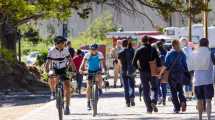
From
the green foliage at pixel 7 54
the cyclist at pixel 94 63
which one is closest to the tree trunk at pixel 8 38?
the green foliage at pixel 7 54

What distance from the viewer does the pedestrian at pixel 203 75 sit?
15086mm

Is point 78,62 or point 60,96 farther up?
point 78,62

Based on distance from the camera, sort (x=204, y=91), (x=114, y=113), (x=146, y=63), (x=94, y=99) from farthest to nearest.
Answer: (x=114, y=113) < (x=146, y=63) < (x=94, y=99) < (x=204, y=91)

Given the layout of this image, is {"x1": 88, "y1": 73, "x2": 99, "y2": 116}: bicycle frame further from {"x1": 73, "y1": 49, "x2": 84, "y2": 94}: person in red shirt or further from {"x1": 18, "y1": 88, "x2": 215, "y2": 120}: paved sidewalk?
{"x1": 73, "y1": 49, "x2": 84, "y2": 94}: person in red shirt

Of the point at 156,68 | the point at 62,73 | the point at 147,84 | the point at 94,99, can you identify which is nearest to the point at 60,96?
the point at 62,73

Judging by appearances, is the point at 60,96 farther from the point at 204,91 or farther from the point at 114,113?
the point at 204,91

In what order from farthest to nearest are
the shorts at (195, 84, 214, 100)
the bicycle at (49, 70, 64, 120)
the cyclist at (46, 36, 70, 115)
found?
1. the cyclist at (46, 36, 70, 115)
2. the bicycle at (49, 70, 64, 120)
3. the shorts at (195, 84, 214, 100)

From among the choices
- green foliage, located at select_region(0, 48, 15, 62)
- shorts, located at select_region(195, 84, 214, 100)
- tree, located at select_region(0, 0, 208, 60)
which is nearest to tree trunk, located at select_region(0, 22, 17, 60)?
green foliage, located at select_region(0, 48, 15, 62)

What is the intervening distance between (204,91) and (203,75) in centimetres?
32

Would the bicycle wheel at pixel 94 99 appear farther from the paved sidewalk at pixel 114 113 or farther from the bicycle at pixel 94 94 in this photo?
the paved sidewalk at pixel 114 113

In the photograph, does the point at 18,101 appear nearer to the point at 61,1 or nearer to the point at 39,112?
the point at 39,112

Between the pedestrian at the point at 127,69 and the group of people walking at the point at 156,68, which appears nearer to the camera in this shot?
the group of people walking at the point at 156,68

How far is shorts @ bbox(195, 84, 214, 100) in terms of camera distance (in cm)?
1507

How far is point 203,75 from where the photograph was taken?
15.1 meters
